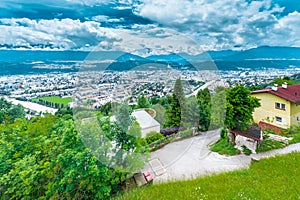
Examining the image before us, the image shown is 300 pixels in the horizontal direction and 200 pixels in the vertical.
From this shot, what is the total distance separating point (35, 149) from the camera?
505 cm

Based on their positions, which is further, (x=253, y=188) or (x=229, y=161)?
(x=229, y=161)

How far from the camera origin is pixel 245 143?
7.18 m

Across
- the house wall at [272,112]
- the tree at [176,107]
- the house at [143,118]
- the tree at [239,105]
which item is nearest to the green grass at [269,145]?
the tree at [239,105]

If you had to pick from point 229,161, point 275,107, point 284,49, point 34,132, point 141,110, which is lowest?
point 229,161

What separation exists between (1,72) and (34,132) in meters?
34.7

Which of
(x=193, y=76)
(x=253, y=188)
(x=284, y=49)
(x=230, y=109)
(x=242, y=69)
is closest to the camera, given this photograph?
(x=253, y=188)

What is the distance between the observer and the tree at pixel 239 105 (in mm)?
6934

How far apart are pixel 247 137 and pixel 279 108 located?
164 inches

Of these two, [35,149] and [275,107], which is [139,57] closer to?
[35,149]

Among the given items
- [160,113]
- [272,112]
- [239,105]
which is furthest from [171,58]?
[272,112]

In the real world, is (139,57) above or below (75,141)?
above

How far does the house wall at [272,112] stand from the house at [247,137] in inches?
131

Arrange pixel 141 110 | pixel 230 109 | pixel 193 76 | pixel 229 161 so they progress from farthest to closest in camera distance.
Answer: pixel 230 109
pixel 229 161
pixel 141 110
pixel 193 76

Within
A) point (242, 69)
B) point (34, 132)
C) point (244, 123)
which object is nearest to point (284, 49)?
point (242, 69)
